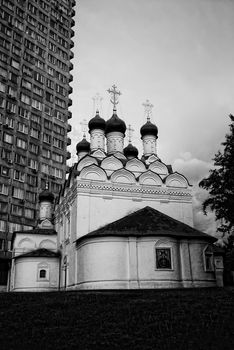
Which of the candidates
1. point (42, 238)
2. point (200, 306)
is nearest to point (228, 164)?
point (200, 306)

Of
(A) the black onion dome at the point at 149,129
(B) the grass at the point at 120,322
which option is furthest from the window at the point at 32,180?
(B) the grass at the point at 120,322

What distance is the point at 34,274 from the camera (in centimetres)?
2433

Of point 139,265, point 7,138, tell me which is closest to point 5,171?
point 7,138

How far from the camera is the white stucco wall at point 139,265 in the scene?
18.5m

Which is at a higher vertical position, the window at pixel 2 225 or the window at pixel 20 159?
the window at pixel 20 159

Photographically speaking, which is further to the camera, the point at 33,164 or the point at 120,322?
the point at 33,164

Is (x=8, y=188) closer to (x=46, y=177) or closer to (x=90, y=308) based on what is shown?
(x=46, y=177)

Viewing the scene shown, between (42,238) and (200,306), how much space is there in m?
16.9

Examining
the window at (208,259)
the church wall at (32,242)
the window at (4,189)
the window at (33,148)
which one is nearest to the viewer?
the window at (208,259)

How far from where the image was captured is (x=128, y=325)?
1030 cm

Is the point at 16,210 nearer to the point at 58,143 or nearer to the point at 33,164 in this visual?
the point at 33,164

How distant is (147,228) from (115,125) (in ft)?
30.9

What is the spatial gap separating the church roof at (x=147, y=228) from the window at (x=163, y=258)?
76 cm

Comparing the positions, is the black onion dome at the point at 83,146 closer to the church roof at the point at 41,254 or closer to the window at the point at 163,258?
the church roof at the point at 41,254
